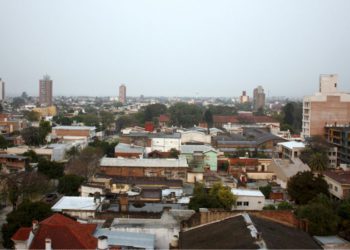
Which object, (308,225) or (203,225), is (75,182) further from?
(308,225)

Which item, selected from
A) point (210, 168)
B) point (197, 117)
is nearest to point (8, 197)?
point (210, 168)

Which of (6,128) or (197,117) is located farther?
(197,117)

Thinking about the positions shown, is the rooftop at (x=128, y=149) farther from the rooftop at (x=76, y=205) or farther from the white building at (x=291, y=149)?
the rooftop at (x=76, y=205)

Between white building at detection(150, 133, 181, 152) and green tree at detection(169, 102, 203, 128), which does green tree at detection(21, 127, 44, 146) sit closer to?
white building at detection(150, 133, 181, 152)

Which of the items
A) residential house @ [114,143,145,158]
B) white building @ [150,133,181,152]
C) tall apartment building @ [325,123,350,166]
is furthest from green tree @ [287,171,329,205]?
white building @ [150,133,181,152]

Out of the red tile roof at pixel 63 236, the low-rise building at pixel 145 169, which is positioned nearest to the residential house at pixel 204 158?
the low-rise building at pixel 145 169

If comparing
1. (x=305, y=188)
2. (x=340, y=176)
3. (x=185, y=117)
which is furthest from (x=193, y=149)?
(x=185, y=117)
